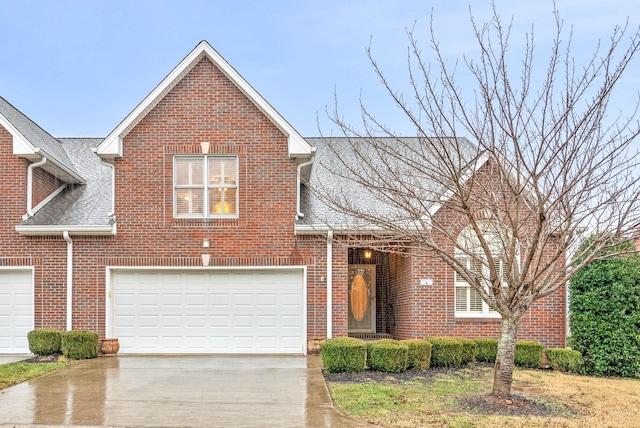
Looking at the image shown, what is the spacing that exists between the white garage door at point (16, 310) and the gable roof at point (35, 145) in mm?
2802

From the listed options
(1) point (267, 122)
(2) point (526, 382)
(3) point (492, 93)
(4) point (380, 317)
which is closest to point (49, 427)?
(3) point (492, 93)

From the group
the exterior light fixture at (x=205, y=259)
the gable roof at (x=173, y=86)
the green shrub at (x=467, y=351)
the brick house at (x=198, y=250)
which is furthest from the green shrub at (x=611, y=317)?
the exterior light fixture at (x=205, y=259)

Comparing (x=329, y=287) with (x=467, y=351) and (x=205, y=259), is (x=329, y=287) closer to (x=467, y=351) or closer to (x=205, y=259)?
(x=205, y=259)

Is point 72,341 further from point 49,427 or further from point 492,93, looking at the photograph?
point 492,93

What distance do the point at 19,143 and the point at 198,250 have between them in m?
5.07

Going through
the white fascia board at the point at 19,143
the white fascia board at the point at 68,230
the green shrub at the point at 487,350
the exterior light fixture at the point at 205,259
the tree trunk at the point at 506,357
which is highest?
the white fascia board at the point at 19,143

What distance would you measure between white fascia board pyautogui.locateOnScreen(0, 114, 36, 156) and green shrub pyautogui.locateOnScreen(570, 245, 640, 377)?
13108mm

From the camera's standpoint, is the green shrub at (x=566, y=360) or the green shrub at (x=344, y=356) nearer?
the green shrub at (x=344, y=356)

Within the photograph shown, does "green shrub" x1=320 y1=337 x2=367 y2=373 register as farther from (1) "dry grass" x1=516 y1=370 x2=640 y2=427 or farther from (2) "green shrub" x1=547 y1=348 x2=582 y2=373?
(2) "green shrub" x1=547 y1=348 x2=582 y2=373

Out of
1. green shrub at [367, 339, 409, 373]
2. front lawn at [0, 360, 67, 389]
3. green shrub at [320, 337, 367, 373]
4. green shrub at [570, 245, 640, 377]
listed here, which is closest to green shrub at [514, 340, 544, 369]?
green shrub at [570, 245, 640, 377]

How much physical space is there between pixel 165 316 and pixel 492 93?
9.91m

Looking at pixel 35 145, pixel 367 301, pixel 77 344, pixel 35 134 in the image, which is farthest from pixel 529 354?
pixel 35 134

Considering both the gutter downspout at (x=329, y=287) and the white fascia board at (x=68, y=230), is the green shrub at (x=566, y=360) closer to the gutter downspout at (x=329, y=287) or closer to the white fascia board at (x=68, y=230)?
the gutter downspout at (x=329, y=287)

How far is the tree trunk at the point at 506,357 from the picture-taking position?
9.27 metres
